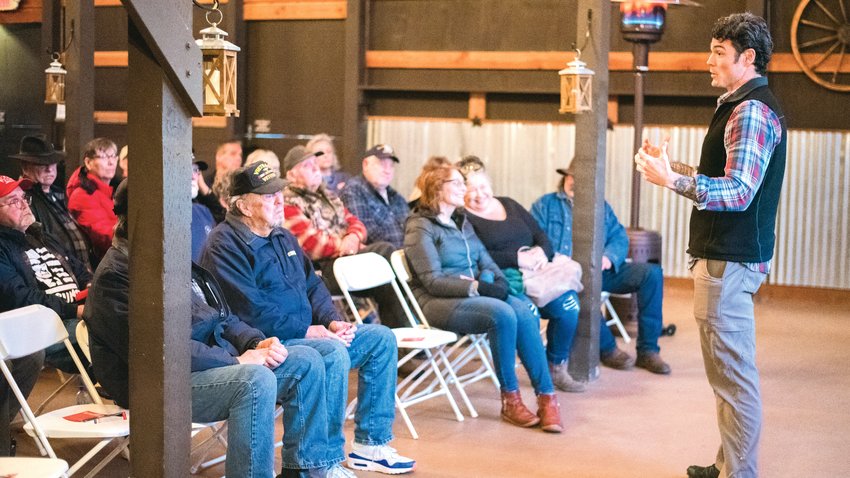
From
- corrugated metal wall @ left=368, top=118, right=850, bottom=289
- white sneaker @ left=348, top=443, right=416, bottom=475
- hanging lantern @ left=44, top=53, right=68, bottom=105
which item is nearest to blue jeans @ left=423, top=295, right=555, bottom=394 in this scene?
white sneaker @ left=348, top=443, right=416, bottom=475

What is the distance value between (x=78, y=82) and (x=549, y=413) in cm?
433

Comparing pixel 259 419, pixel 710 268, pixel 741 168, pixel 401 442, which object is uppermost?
pixel 741 168

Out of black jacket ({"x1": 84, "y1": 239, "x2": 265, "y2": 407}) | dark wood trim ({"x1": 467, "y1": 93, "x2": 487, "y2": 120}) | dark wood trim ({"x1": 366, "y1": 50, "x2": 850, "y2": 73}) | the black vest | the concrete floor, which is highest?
dark wood trim ({"x1": 366, "y1": 50, "x2": 850, "y2": 73})

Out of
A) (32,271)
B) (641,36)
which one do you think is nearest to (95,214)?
(32,271)

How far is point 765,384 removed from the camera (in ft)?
20.5

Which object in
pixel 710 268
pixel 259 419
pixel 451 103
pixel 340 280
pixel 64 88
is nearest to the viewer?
pixel 259 419

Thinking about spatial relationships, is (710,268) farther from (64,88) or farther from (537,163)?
(537,163)

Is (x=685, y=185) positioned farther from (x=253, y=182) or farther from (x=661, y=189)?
(x=661, y=189)

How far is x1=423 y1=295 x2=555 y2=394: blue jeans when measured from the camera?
17.6 feet

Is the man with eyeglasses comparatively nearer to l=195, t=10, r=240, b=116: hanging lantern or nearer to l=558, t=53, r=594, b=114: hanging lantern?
l=195, t=10, r=240, b=116: hanging lantern

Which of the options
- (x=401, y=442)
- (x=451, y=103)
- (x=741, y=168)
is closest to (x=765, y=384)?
(x=401, y=442)

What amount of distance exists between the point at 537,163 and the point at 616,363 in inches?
143

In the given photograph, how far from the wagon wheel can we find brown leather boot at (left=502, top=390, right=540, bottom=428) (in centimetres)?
492

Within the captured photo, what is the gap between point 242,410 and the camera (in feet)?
12.1
